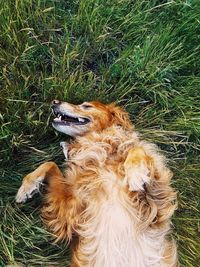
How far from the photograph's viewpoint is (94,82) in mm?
4688

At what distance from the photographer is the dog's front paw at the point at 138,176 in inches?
153

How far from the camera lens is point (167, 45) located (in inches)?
187

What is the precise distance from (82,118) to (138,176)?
0.66 meters

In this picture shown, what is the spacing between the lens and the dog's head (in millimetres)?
4242

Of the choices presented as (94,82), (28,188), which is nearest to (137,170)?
(28,188)

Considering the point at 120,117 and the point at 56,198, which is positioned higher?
the point at 120,117

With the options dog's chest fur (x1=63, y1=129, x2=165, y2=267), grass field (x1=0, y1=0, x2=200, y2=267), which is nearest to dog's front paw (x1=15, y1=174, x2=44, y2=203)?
grass field (x1=0, y1=0, x2=200, y2=267)

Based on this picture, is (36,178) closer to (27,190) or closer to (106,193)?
(27,190)

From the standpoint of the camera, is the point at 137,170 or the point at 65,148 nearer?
the point at 137,170

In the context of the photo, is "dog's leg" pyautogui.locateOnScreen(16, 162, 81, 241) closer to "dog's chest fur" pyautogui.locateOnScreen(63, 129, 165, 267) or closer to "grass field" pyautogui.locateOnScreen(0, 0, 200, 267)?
"dog's chest fur" pyautogui.locateOnScreen(63, 129, 165, 267)

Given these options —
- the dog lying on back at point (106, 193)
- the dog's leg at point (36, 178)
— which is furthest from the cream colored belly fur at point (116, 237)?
the dog's leg at point (36, 178)

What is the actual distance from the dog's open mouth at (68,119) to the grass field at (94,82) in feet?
0.83

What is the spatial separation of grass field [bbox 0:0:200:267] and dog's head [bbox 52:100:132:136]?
0.28m

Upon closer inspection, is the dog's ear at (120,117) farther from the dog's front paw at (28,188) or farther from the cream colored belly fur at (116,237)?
the dog's front paw at (28,188)
